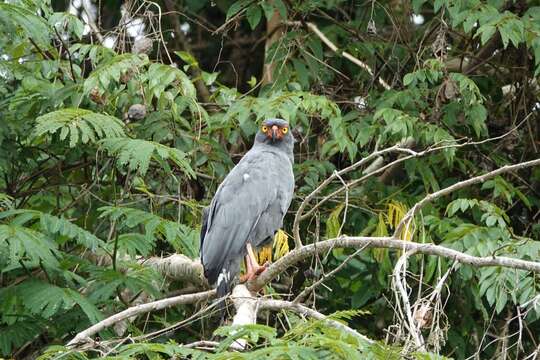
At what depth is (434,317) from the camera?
4184 mm

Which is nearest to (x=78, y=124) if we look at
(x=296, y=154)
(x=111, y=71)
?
(x=111, y=71)

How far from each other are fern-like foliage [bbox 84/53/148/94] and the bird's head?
3.17ft

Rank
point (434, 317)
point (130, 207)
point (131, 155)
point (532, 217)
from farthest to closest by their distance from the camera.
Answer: point (532, 217)
point (130, 207)
point (131, 155)
point (434, 317)

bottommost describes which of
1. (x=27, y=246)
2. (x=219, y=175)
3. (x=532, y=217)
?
(x=532, y=217)

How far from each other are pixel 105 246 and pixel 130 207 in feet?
2.55

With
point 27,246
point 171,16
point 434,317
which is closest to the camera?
point 434,317

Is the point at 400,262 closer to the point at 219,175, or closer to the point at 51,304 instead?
the point at 51,304

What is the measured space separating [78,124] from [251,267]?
1.33m

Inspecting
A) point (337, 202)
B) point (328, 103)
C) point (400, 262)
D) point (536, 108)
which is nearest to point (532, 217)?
point (536, 108)

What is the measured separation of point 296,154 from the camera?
780 centimetres

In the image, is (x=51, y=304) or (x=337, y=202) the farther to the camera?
(x=337, y=202)

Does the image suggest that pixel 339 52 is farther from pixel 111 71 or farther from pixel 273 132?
pixel 111 71

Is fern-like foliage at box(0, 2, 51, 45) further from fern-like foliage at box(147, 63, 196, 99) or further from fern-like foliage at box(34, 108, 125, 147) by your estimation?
fern-like foliage at box(147, 63, 196, 99)

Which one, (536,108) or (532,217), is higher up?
(536,108)
